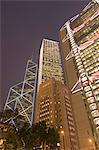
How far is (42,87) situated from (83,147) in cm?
3749

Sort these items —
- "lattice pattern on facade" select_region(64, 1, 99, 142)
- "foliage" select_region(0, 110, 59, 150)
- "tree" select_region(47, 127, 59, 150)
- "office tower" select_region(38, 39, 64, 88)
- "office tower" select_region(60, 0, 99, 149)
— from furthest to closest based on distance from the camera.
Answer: "office tower" select_region(38, 39, 64, 88), "lattice pattern on facade" select_region(64, 1, 99, 142), "office tower" select_region(60, 0, 99, 149), "tree" select_region(47, 127, 59, 150), "foliage" select_region(0, 110, 59, 150)

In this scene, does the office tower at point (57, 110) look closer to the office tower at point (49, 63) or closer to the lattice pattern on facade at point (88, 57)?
the lattice pattern on facade at point (88, 57)

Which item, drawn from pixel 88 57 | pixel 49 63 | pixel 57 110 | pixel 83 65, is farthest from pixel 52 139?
pixel 49 63

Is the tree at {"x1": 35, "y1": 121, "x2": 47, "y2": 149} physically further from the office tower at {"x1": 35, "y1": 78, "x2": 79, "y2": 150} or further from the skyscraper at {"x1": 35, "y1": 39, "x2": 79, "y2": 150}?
the office tower at {"x1": 35, "y1": 78, "x2": 79, "y2": 150}

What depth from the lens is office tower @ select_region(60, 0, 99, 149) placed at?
73.4m

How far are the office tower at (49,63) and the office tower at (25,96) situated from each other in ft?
42.9

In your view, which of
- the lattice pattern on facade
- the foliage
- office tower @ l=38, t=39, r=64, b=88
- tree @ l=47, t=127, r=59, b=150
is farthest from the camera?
office tower @ l=38, t=39, r=64, b=88

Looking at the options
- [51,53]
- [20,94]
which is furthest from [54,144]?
[51,53]

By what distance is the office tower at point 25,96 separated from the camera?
85.9 meters

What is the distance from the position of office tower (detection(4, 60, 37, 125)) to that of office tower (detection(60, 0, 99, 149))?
1534 cm

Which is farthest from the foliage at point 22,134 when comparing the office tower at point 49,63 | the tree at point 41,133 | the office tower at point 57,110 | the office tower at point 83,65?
the office tower at point 49,63

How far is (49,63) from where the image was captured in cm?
13450

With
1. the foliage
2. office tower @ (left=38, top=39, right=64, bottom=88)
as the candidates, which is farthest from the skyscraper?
the foliage

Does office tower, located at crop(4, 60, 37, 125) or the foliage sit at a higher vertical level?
office tower, located at crop(4, 60, 37, 125)
